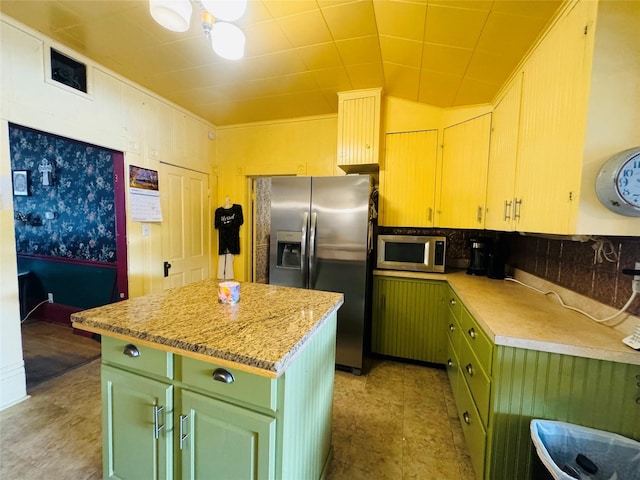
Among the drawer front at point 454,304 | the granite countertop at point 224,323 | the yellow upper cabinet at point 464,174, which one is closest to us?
the granite countertop at point 224,323

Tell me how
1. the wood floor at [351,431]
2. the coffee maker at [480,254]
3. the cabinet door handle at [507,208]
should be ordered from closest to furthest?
the wood floor at [351,431] < the cabinet door handle at [507,208] < the coffee maker at [480,254]

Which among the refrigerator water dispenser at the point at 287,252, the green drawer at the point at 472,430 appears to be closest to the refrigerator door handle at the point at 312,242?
the refrigerator water dispenser at the point at 287,252

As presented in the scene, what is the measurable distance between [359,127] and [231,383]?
8.00 ft

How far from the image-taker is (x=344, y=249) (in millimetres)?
2387

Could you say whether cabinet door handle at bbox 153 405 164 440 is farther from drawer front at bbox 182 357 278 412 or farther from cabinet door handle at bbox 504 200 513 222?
cabinet door handle at bbox 504 200 513 222

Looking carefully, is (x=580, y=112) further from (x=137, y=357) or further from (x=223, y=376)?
(x=137, y=357)

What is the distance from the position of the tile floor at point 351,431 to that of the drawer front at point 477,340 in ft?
2.24

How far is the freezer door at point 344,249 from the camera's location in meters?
2.34

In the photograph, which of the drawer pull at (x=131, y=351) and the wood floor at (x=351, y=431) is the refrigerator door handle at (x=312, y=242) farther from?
the drawer pull at (x=131, y=351)

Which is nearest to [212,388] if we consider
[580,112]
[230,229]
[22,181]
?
Answer: [580,112]

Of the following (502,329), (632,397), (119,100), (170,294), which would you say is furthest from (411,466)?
(119,100)

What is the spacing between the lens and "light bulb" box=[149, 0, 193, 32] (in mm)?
1110

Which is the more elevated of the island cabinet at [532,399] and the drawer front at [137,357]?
the drawer front at [137,357]

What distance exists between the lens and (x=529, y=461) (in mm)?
1177
